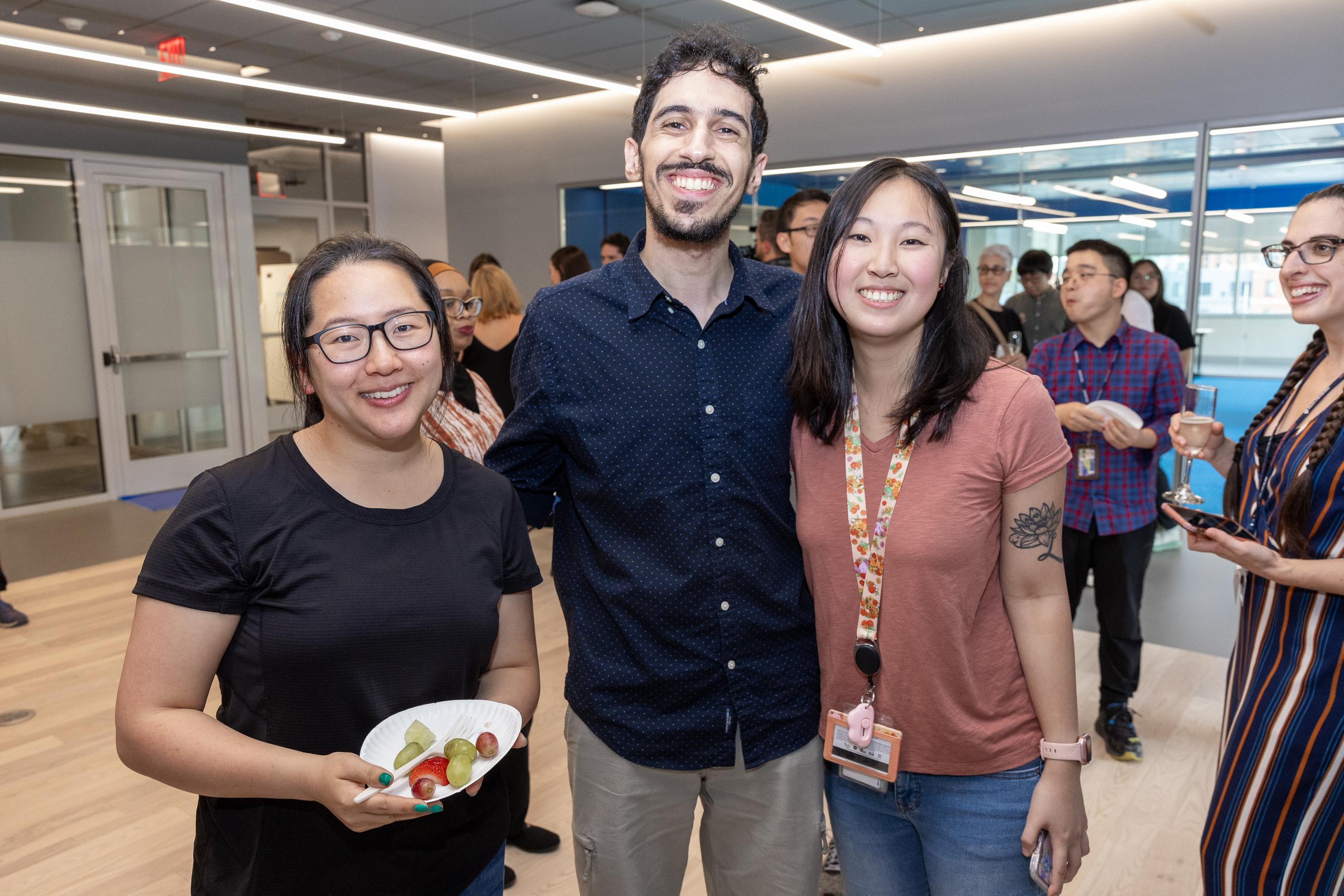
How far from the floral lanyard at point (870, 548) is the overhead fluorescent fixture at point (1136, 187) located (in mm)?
5637

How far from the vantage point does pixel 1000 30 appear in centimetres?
648

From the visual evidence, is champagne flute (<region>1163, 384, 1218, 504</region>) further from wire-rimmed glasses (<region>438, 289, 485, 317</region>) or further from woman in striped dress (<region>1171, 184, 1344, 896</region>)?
wire-rimmed glasses (<region>438, 289, 485, 317</region>)

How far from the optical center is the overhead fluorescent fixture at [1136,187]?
598cm

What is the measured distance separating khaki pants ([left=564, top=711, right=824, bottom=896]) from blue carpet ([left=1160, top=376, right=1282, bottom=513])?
416 centimetres

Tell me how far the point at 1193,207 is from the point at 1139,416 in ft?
10.7

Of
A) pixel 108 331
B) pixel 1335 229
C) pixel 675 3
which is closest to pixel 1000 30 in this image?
pixel 675 3

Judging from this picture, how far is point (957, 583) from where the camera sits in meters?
1.40

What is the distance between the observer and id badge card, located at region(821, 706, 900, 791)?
1417 millimetres

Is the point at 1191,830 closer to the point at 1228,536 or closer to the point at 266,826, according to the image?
the point at 1228,536

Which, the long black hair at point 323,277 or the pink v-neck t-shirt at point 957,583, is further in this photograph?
the pink v-neck t-shirt at point 957,583

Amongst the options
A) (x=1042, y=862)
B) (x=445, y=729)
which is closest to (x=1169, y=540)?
(x=1042, y=862)

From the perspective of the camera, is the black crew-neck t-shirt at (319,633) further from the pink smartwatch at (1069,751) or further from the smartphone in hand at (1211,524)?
the smartphone in hand at (1211,524)

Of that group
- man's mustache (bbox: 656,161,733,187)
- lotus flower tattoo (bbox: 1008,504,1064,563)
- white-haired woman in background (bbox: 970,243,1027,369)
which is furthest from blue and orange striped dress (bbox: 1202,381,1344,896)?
white-haired woman in background (bbox: 970,243,1027,369)

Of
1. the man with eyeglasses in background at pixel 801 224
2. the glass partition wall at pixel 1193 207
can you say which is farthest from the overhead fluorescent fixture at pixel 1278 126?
the man with eyeglasses in background at pixel 801 224
